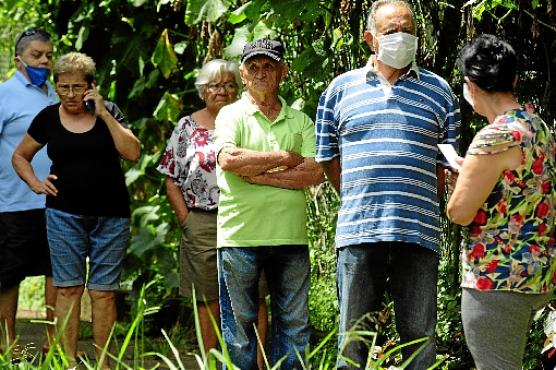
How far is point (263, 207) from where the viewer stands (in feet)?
17.2

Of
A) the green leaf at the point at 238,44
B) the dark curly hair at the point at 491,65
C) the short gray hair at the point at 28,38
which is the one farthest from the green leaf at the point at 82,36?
the dark curly hair at the point at 491,65

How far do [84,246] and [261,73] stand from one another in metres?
1.45

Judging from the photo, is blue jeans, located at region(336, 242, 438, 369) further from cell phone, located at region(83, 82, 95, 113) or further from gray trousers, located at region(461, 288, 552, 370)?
cell phone, located at region(83, 82, 95, 113)

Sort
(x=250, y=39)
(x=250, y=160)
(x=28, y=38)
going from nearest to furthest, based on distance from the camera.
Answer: (x=250, y=160) → (x=250, y=39) → (x=28, y=38)

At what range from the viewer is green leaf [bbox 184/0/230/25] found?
6.68m

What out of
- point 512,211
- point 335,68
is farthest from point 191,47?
point 512,211

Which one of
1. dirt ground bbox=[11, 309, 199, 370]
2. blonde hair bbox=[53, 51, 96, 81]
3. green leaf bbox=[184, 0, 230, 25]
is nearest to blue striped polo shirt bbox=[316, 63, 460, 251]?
blonde hair bbox=[53, 51, 96, 81]

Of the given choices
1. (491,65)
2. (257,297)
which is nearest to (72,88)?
(257,297)

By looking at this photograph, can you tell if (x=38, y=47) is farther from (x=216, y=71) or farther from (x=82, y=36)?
(x=82, y=36)

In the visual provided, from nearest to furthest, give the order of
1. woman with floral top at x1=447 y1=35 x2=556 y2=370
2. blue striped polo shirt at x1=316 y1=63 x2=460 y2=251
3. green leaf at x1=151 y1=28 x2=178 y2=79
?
woman with floral top at x1=447 y1=35 x2=556 y2=370, blue striped polo shirt at x1=316 y1=63 x2=460 y2=251, green leaf at x1=151 y1=28 x2=178 y2=79

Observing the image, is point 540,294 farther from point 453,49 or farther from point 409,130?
point 453,49

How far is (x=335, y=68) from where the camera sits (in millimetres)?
6383

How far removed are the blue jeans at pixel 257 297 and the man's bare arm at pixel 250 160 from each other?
1.15 feet

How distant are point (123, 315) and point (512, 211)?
18.0ft
